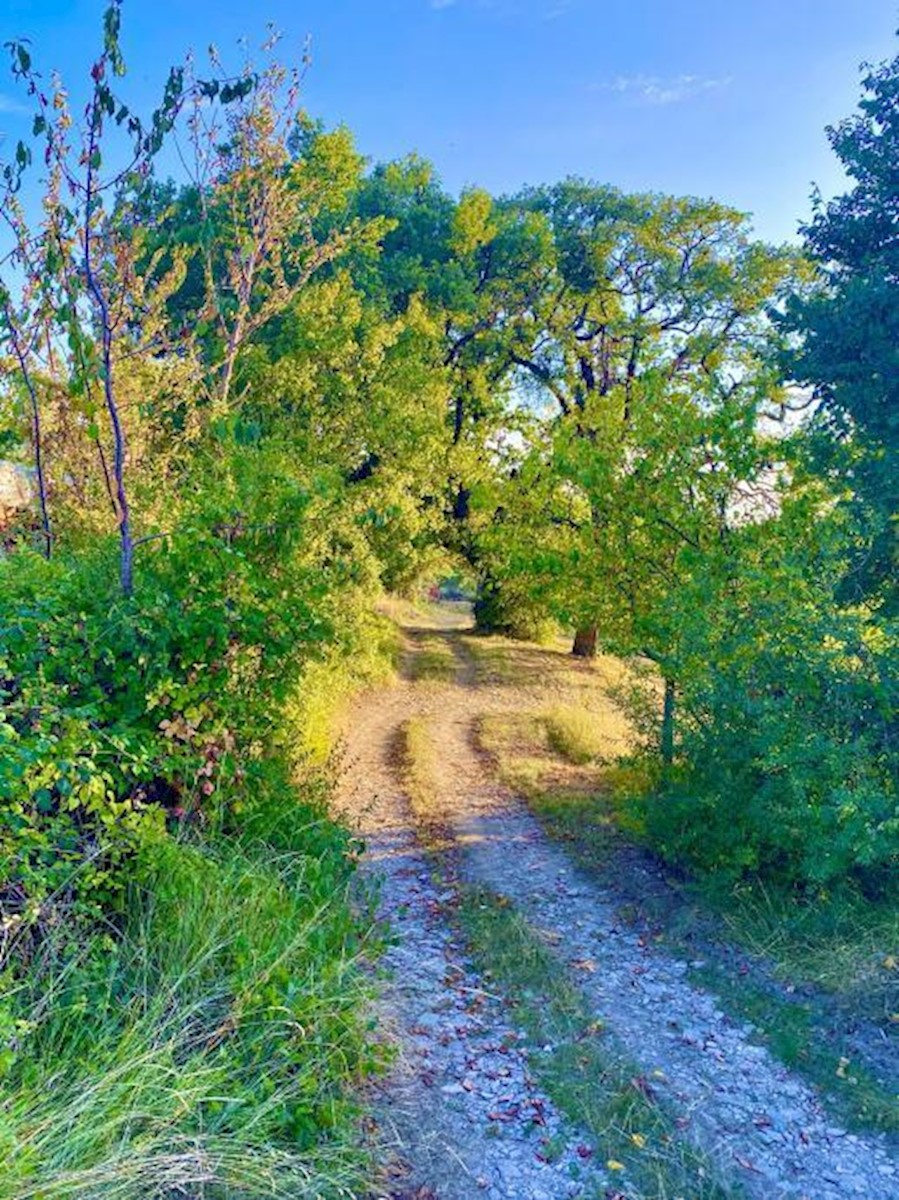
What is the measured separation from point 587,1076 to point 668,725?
4.71 meters

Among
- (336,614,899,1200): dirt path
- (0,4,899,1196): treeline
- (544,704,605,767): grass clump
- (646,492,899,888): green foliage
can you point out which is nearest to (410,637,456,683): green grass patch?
(544,704,605,767): grass clump

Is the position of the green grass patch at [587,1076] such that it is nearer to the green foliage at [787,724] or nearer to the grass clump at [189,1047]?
the grass clump at [189,1047]

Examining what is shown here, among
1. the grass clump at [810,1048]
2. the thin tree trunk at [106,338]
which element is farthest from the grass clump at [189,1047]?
the grass clump at [810,1048]

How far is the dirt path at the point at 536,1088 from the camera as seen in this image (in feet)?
13.3

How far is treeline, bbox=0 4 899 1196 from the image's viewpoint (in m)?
3.90

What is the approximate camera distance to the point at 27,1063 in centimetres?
351

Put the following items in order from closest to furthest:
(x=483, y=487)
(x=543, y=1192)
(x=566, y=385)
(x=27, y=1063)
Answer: (x=27, y=1063)
(x=543, y=1192)
(x=483, y=487)
(x=566, y=385)

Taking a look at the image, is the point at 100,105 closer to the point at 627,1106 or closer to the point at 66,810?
the point at 66,810

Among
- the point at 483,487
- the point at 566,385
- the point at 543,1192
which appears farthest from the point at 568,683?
the point at 543,1192

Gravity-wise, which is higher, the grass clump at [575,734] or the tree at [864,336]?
the tree at [864,336]

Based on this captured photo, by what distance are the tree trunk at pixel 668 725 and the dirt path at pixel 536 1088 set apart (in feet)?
5.61

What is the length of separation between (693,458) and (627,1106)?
23.2 ft

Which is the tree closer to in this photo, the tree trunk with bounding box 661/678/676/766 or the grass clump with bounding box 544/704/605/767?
the tree trunk with bounding box 661/678/676/766

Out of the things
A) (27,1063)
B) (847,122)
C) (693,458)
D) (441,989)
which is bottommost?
(441,989)
